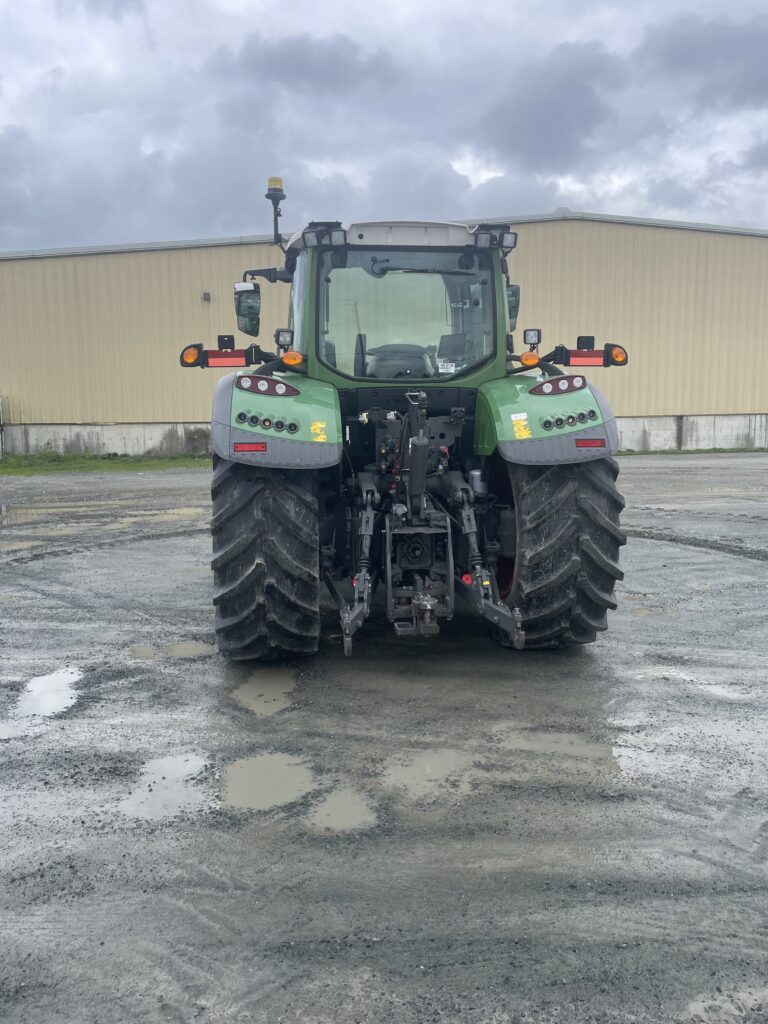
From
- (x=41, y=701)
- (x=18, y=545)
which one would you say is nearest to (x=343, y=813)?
(x=41, y=701)

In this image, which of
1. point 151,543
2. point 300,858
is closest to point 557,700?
point 300,858

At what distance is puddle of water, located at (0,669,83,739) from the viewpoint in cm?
430

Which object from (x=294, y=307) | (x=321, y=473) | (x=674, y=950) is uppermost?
(x=294, y=307)

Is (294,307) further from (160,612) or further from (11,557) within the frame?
(11,557)

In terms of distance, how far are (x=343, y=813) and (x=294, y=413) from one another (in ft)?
7.60

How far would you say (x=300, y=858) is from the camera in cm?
305

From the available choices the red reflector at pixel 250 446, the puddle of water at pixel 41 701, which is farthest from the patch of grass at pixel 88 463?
the red reflector at pixel 250 446

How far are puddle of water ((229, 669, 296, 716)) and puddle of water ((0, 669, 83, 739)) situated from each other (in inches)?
33.9

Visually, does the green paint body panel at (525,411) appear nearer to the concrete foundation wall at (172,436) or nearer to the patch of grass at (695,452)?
the patch of grass at (695,452)

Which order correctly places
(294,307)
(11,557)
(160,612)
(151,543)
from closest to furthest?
(294,307)
(160,612)
(11,557)
(151,543)

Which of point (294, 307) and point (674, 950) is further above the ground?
point (294, 307)

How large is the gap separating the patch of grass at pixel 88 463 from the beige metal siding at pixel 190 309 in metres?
1.07

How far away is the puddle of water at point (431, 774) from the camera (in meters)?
3.56

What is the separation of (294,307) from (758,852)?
434 centimetres
